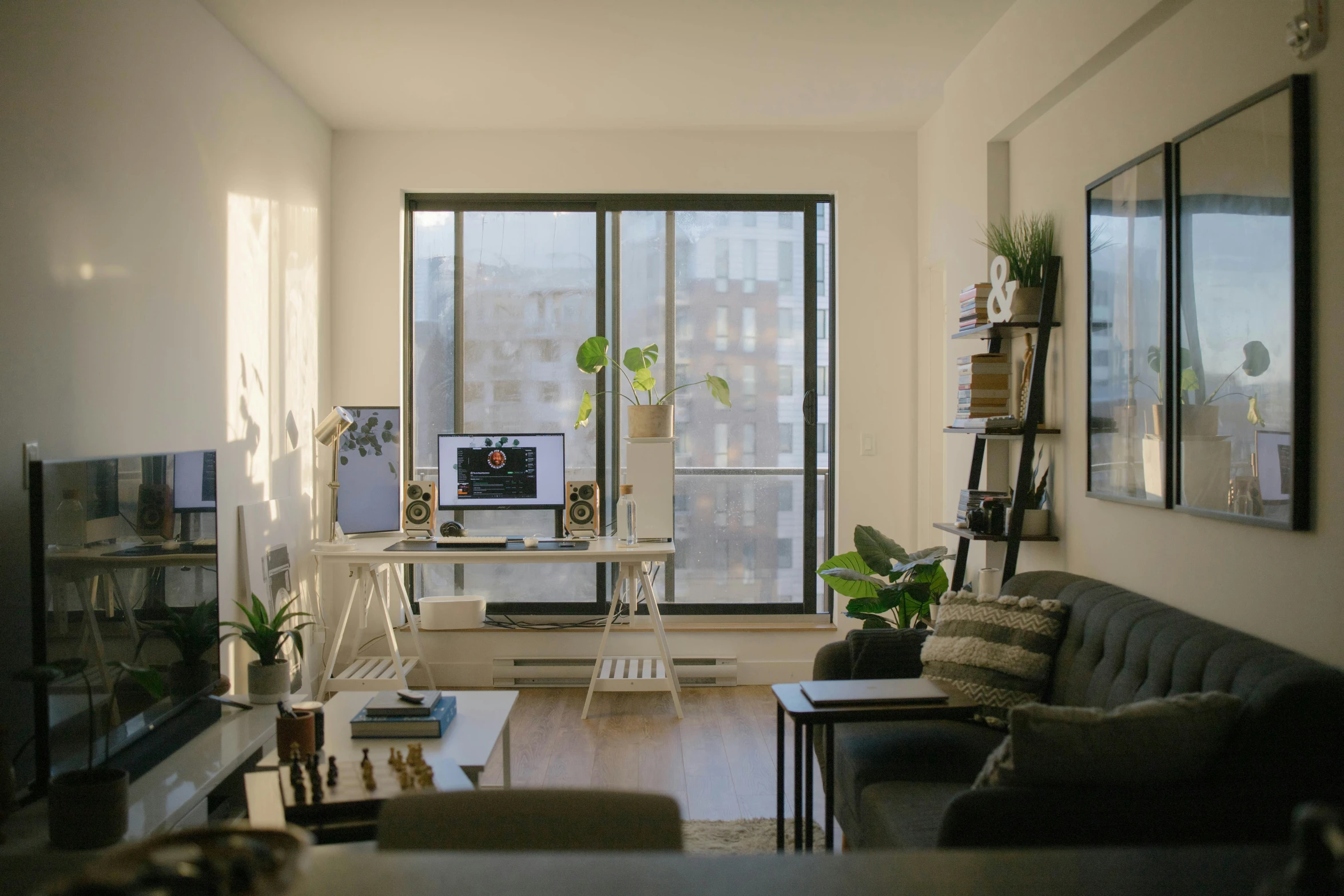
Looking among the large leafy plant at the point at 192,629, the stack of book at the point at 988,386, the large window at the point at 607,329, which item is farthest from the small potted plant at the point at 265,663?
the stack of book at the point at 988,386

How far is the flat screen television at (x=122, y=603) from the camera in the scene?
2223 millimetres

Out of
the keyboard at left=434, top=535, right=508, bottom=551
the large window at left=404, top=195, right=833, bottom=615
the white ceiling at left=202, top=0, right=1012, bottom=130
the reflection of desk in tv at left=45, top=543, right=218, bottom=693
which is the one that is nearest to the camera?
the reflection of desk in tv at left=45, top=543, right=218, bottom=693

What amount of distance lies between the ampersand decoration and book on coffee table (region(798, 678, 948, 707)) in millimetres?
1454

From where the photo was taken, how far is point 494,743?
263cm

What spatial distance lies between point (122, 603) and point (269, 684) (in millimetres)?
845

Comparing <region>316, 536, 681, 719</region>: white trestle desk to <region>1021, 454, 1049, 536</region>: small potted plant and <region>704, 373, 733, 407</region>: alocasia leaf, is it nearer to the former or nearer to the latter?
<region>704, 373, 733, 407</region>: alocasia leaf

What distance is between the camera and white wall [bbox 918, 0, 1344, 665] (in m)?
2.02

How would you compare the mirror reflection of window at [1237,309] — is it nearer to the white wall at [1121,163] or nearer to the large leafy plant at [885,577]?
the white wall at [1121,163]

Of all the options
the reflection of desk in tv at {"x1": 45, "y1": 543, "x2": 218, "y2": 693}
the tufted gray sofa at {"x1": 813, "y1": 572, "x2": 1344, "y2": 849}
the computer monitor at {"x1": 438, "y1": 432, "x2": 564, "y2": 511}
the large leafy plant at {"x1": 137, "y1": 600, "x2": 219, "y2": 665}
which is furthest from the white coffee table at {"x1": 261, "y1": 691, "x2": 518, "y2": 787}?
the computer monitor at {"x1": 438, "y1": 432, "x2": 564, "y2": 511}

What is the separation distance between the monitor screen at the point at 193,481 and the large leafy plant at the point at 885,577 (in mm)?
2311

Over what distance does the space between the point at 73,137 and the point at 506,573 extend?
9.67ft

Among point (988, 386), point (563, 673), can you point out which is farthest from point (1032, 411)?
point (563, 673)

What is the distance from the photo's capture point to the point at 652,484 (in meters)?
4.68

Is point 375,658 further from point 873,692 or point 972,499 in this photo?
point 873,692
